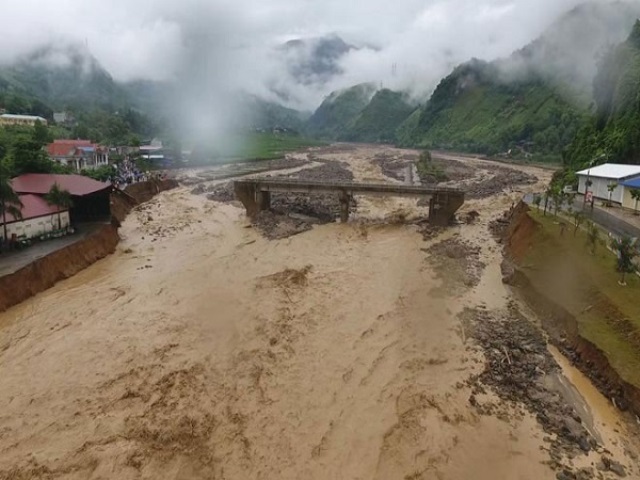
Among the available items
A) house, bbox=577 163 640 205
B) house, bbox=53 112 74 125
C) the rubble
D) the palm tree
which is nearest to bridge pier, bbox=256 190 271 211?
the palm tree

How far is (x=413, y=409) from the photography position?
1706 centimetres

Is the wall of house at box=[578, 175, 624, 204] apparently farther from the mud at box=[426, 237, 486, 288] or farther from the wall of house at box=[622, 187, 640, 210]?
the mud at box=[426, 237, 486, 288]

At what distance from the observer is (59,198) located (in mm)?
33094

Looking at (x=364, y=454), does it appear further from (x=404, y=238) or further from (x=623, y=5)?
(x=623, y=5)

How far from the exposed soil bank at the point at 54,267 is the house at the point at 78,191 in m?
2.88

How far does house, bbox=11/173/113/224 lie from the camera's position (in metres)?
35.6

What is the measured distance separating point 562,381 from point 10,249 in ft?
104

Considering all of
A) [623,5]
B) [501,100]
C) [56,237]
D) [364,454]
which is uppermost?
[623,5]

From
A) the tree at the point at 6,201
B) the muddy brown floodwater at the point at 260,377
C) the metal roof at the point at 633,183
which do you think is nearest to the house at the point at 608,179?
the metal roof at the point at 633,183

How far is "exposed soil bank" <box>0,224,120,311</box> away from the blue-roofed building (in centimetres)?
4186

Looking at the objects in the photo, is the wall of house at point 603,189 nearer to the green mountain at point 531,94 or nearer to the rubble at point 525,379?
the rubble at point 525,379

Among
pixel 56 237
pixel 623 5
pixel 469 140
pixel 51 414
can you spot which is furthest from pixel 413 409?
pixel 623 5

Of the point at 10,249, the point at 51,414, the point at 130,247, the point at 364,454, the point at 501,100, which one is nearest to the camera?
the point at 364,454

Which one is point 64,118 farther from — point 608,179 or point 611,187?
point 611,187
